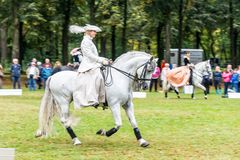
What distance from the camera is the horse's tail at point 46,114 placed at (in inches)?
537

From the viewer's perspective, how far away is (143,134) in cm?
1506

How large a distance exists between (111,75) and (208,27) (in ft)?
122

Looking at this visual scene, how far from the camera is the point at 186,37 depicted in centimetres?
5425

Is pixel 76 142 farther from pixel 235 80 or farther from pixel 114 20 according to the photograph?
pixel 114 20

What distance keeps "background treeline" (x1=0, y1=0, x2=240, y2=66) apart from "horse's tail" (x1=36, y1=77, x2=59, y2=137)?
27.4 metres

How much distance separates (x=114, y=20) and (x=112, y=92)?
3199 centimetres

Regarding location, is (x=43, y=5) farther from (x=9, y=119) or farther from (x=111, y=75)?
(x=111, y=75)

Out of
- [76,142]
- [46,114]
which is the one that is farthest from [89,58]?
[76,142]

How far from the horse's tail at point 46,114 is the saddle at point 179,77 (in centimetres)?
1639

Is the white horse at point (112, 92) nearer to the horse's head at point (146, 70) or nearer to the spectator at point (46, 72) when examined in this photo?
the horse's head at point (146, 70)

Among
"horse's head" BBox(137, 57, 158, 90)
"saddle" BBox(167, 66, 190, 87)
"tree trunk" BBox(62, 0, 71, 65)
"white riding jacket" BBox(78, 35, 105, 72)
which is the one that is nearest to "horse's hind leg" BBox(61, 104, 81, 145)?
"white riding jacket" BBox(78, 35, 105, 72)

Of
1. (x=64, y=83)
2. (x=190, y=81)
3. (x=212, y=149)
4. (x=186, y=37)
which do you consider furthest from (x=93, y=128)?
(x=186, y=37)

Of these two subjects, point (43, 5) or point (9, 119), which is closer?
point (9, 119)

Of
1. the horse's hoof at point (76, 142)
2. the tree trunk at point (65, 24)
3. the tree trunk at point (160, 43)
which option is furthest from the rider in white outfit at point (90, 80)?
the tree trunk at point (160, 43)
